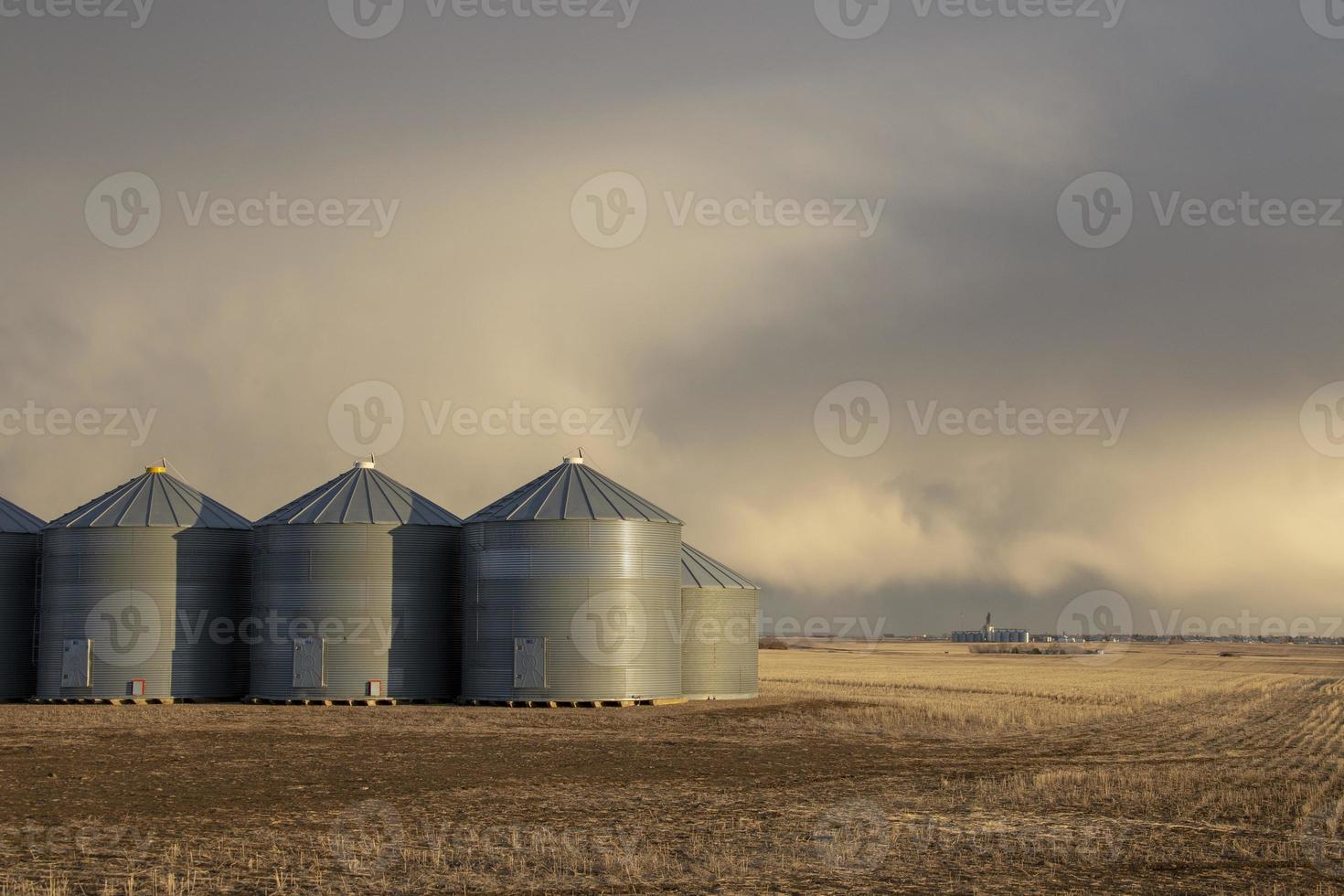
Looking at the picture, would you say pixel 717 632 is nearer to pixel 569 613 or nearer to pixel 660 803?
pixel 569 613

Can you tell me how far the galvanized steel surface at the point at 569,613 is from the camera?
5466cm

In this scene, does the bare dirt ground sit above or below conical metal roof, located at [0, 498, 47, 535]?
below

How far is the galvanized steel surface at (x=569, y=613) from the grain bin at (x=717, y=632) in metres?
5.86

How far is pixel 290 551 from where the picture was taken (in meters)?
58.1

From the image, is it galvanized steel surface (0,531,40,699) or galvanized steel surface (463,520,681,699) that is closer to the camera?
galvanized steel surface (463,520,681,699)

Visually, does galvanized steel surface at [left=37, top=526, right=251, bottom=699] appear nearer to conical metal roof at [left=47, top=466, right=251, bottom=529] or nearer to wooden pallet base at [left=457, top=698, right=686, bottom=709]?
conical metal roof at [left=47, top=466, right=251, bottom=529]

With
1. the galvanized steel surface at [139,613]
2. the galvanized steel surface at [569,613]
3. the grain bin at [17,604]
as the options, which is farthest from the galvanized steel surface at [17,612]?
the galvanized steel surface at [569,613]

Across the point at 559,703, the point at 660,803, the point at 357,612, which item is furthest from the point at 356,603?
the point at 660,803

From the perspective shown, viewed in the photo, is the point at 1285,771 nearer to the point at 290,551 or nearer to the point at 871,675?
the point at 290,551

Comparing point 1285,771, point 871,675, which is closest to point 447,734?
point 1285,771

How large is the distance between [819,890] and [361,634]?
4093cm

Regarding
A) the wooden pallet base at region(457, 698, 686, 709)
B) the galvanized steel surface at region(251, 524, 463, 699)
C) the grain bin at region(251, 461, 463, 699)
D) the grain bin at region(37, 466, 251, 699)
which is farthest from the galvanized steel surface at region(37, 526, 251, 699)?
the wooden pallet base at region(457, 698, 686, 709)

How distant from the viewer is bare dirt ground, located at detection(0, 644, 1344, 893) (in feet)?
66.1

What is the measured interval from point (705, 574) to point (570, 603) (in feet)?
39.1
